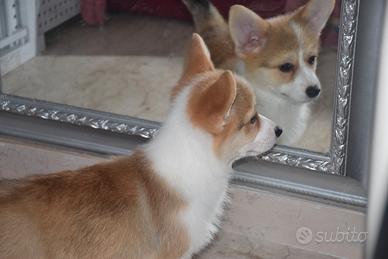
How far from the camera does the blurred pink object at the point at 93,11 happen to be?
1.74 meters

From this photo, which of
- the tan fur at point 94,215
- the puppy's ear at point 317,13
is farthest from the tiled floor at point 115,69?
the tan fur at point 94,215

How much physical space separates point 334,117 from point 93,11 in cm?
67

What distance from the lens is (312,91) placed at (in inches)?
61.1

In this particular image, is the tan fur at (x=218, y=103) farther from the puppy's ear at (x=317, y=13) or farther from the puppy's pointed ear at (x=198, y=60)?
the puppy's ear at (x=317, y=13)

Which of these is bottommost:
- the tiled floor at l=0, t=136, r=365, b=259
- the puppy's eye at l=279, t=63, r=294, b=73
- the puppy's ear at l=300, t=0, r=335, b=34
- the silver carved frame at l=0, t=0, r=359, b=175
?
the tiled floor at l=0, t=136, r=365, b=259

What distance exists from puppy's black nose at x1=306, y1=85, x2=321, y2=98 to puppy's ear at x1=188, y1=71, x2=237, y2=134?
→ 0.29m

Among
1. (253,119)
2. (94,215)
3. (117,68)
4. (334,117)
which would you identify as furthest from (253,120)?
(117,68)

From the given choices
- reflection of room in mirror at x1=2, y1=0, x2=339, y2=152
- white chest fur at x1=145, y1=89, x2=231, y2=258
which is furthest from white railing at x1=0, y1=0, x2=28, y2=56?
white chest fur at x1=145, y1=89, x2=231, y2=258

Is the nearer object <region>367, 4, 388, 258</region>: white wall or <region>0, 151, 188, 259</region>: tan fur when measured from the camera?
<region>0, 151, 188, 259</region>: tan fur

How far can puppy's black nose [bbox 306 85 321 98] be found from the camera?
1546 mm

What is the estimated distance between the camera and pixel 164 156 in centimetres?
140

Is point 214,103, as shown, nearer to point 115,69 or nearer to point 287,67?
point 287,67

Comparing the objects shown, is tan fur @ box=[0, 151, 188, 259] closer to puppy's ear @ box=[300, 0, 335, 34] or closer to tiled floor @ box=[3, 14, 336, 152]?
tiled floor @ box=[3, 14, 336, 152]

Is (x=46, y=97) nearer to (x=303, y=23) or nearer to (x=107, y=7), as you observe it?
(x=107, y=7)
